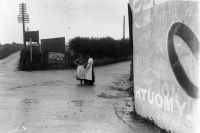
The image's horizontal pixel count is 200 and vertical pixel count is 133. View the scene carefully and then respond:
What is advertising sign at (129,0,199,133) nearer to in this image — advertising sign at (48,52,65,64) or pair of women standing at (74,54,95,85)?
pair of women standing at (74,54,95,85)

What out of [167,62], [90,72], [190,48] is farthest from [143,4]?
[90,72]

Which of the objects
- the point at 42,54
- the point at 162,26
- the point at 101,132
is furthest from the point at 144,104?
the point at 42,54

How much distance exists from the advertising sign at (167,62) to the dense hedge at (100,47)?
2795 centimetres

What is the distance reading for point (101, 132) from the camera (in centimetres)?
777

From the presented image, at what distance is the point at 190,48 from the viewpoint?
6.12 metres

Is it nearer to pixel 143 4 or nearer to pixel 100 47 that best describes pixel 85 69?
A: pixel 143 4

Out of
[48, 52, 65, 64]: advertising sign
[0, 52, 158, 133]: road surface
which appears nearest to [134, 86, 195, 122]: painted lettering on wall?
[0, 52, 158, 133]: road surface

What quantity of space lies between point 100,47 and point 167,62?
36.6m

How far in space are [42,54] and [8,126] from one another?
28.4 meters

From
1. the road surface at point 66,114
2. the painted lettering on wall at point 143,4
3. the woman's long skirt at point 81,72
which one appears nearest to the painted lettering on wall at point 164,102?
the road surface at point 66,114

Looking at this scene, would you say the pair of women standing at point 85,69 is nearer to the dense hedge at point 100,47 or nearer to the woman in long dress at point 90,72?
the woman in long dress at point 90,72

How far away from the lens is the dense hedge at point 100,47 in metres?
40.2

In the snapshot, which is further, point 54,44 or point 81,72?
point 54,44

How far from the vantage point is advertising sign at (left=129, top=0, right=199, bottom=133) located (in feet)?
19.8
